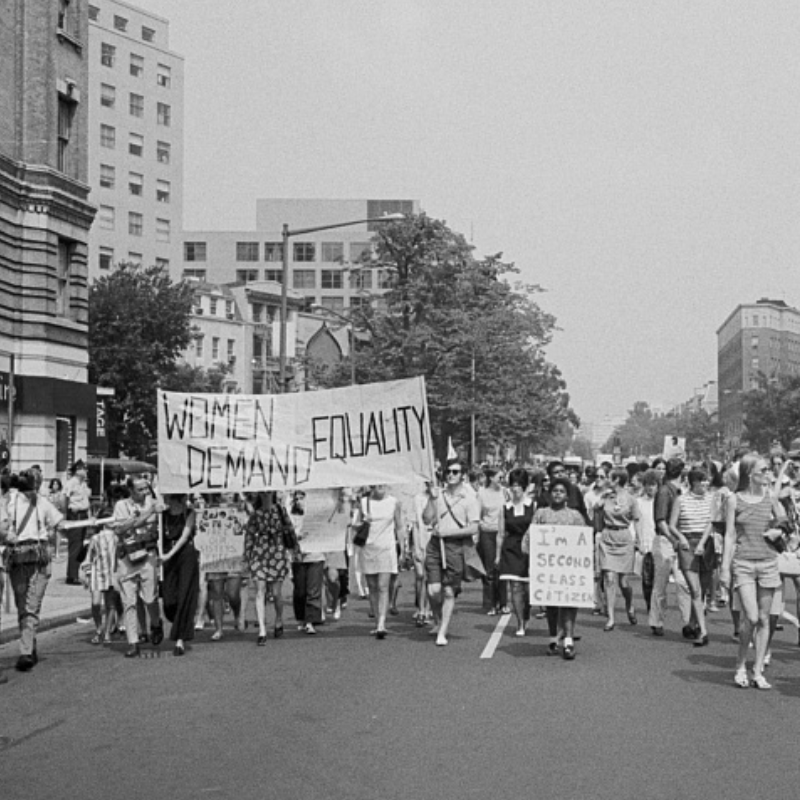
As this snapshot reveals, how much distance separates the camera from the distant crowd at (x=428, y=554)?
11273mm

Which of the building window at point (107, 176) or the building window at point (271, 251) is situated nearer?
the building window at point (107, 176)

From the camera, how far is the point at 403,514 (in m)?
18.0

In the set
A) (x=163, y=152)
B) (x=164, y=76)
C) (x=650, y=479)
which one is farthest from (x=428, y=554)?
(x=164, y=76)

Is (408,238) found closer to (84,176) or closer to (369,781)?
(84,176)

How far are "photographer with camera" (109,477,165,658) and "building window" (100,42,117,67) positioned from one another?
73633 mm

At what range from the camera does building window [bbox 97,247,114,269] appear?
79.8 m

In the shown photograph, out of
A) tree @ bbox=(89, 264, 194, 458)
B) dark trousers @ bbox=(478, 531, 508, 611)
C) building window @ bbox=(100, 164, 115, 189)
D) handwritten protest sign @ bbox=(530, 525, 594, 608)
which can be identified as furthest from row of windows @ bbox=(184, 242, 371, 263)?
handwritten protest sign @ bbox=(530, 525, 594, 608)

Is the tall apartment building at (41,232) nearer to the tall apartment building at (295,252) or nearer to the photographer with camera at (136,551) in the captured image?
the photographer with camera at (136,551)

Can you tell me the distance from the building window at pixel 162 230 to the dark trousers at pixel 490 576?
69.2m

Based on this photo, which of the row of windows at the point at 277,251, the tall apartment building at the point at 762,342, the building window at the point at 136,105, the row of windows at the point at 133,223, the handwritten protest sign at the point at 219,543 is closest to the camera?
the handwritten protest sign at the point at 219,543

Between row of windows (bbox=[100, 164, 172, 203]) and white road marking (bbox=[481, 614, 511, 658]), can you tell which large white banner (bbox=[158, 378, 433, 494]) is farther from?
row of windows (bbox=[100, 164, 172, 203])

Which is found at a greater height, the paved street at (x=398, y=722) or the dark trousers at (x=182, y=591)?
the dark trousers at (x=182, y=591)

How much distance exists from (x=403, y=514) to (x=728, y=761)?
33.4ft

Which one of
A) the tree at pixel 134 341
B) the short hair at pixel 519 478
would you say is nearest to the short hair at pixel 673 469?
the short hair at pixel 519 478
